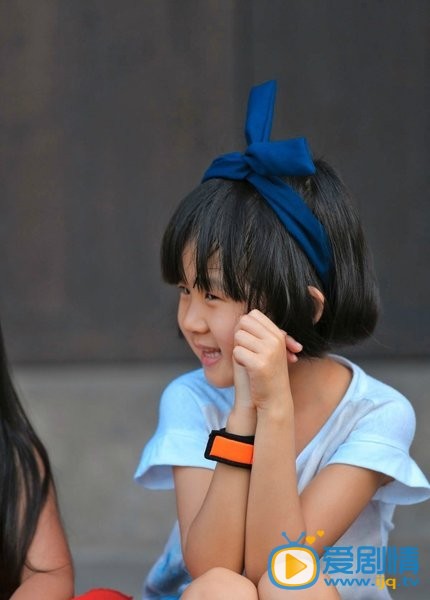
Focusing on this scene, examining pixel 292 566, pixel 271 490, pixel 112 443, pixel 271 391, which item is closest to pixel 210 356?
pixel 271 391

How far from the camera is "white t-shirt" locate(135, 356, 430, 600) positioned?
228 centimetres

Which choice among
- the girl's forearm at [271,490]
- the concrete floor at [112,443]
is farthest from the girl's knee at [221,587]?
the concrete floor at [112,443]

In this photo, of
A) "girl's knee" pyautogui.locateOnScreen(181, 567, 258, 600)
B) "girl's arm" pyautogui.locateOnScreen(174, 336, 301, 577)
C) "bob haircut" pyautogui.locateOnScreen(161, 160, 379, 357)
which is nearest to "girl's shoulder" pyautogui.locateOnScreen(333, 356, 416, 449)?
"bob haircut" pyautogui.locateOnScreen(161, 160, 379, 357)

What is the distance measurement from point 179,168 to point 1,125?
661mm

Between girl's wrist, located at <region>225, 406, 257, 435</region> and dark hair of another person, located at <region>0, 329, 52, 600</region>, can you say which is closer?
girl's wrist, located at <region>225, 406, 257, 435</region>

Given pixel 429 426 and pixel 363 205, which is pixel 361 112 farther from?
pixel 429 426

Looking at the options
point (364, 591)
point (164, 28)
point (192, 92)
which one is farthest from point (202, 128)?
point (364, 591)

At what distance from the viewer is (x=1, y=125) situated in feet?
13.2

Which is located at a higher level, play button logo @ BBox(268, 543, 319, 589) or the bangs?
the bangs

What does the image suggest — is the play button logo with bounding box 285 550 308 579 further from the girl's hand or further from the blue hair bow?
the blue hair bow

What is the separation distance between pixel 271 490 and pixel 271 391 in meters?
0.19

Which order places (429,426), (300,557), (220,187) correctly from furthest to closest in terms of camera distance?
(429,426) < (220,187) < (300,557)

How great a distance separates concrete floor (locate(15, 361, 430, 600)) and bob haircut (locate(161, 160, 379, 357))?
1.62m

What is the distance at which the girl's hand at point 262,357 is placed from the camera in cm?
211
